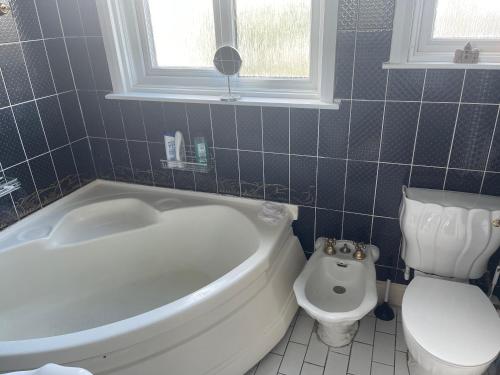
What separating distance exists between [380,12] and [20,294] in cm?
207

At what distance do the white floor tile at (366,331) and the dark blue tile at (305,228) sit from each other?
0.46 metres

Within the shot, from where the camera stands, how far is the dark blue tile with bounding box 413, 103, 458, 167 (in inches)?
65.6

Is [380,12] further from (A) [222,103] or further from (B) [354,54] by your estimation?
(A) [222,103]

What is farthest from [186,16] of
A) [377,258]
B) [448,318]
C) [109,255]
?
[448,318]

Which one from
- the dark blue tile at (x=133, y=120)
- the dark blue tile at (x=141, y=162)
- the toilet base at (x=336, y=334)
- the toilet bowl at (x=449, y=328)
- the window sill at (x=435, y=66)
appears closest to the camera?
the toilet bowl at (x=449, y=328)

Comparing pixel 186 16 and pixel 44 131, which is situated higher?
pixel 186 16

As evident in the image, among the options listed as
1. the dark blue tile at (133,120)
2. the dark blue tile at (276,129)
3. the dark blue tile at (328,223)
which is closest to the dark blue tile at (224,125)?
the dark blue tile at (276,129)

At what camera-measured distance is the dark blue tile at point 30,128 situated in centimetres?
197

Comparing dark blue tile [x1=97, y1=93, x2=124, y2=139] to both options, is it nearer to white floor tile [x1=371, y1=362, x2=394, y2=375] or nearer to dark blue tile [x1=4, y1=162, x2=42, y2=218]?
dark blue tile [x1=4, y1=162, x2=42, y2=218]

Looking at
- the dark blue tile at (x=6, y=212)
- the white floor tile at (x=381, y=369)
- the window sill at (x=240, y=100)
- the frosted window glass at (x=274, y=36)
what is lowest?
the white floor tile at (x=381, y=369)

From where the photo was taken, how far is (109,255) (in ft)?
6.93

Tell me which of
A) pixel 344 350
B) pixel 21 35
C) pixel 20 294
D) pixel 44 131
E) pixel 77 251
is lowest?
pixel 344 350

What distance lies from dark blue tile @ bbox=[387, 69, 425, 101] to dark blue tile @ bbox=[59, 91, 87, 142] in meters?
1.71

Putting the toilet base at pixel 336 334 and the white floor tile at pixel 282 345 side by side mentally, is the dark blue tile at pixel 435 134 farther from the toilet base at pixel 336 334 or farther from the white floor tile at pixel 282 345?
the white floor tile at pixel 282 345
